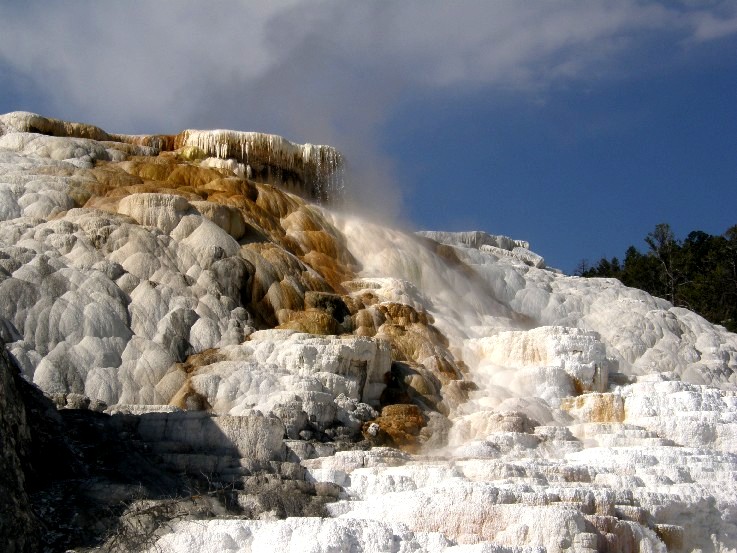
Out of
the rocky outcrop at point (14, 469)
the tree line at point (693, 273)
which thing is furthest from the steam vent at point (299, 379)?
the tree line at point (693, 273)

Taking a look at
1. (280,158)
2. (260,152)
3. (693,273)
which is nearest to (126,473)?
(260,152)

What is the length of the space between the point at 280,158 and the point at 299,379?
1417 cm

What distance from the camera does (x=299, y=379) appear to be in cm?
2183

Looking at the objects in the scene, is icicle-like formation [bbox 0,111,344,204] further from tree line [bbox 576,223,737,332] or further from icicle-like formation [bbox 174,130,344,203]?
tree line [bbox 576,223,737,332]

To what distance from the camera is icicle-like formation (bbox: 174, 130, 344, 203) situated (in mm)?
34094

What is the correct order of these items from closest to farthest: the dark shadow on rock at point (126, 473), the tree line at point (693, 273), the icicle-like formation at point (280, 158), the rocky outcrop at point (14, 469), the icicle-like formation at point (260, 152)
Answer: the rocky outcrop at point (14, 469), the dark shadow on rock at point (126, 473), the icicle-like formation at point (260, 152), the icicle-like formation at point (280, 158), the tree line at point (693, 273)

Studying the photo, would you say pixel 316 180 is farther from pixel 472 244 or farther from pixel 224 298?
pixel 224 298

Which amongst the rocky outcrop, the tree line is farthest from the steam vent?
the tree line

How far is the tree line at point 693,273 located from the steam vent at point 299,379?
13112 mm

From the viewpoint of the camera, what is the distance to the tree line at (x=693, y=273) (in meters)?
46.4

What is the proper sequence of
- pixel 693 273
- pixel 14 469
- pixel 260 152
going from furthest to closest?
pixel 693 273
pixel 260 152
pixel 14 469

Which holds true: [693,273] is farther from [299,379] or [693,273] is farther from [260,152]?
[299,379]

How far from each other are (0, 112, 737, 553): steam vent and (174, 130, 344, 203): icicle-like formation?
0.07 metres

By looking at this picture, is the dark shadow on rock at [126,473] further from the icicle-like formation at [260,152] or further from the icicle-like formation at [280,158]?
the icicle-like formation at [280,158]
